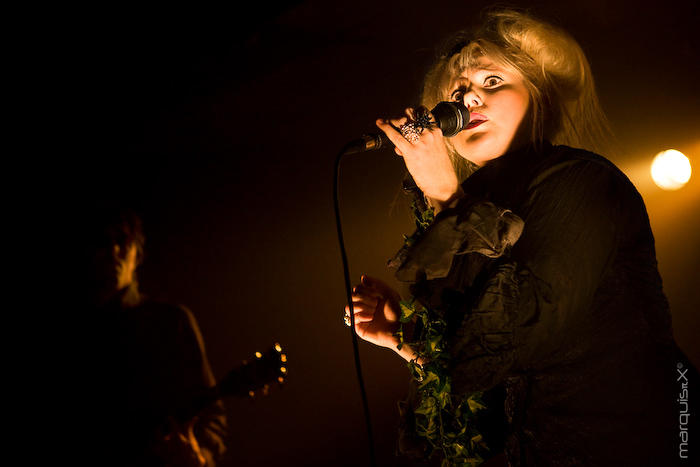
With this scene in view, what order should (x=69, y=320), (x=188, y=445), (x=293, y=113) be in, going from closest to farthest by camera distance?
(x=188, y=445) → (x=69, y=320) → (x=293, y=113)

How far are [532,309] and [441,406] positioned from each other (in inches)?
15.5

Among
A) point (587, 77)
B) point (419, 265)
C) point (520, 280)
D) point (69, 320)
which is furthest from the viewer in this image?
point (69, 320)

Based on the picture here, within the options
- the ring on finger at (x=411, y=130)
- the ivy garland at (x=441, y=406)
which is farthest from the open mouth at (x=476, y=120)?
the ivy garland at (x=441, y=406)

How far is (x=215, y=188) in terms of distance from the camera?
304 centimetres

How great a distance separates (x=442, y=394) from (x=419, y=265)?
0.33m

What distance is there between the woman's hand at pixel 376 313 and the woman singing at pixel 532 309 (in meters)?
0.12

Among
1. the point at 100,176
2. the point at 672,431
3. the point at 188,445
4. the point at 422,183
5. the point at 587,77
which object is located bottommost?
the point at 188,445

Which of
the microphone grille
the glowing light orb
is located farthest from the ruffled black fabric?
the glowing light orb

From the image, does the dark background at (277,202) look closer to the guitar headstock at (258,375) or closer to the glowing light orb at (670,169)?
the guitar headstock at (258,375)

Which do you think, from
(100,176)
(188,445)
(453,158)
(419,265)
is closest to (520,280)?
(419,265)

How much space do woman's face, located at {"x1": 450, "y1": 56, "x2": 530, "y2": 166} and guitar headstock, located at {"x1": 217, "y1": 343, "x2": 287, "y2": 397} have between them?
4.37 feet

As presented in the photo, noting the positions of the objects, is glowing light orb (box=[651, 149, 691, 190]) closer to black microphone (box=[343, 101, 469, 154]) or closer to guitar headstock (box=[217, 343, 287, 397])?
black microphone (box=[343, 101, 469, 154])

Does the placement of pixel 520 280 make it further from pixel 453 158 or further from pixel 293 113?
pixel 293 113

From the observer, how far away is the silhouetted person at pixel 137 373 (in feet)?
7.27
